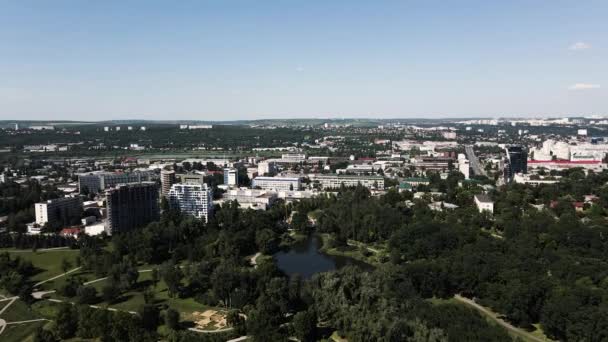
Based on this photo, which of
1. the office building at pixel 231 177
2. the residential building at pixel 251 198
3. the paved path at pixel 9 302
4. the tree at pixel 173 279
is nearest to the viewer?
the paved path at pixel 9 302

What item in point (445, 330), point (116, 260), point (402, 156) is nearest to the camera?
point (445, 330)

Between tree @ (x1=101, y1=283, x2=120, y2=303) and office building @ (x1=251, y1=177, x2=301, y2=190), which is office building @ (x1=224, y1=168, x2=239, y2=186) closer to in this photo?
office building @ (x1=251, y1=177, x2=301, y2=190)

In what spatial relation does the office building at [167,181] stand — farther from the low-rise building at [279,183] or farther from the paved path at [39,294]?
the paved path at [39,294]

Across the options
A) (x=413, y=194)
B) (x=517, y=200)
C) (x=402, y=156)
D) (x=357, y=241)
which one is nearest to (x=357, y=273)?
(x=357, y=241)

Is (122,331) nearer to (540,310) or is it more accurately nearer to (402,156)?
(540,310)

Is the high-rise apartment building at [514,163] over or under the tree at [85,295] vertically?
over

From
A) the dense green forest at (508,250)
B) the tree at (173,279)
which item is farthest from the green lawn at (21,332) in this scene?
the dense green forest at (508,250)
